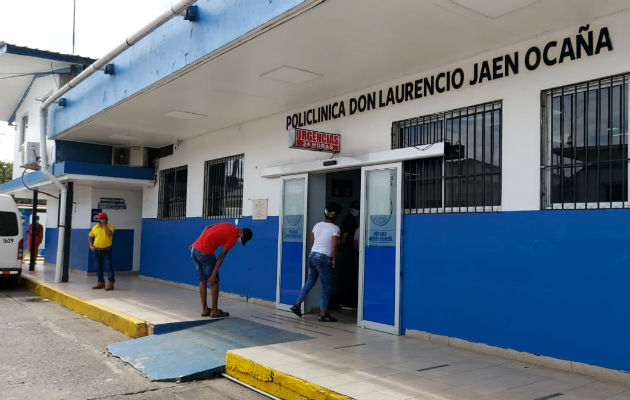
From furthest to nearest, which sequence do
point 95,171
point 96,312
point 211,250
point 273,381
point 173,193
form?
1. point 173,193
2. point 95,171
3. point 96,312
4. point 211,250
5. point 273,381

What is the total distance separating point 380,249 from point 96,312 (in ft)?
16.1

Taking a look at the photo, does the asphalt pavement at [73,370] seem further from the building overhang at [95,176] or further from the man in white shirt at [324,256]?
the building overhang at [95,176]

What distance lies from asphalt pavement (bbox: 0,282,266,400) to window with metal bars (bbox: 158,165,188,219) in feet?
15.7

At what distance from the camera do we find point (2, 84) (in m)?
17.3

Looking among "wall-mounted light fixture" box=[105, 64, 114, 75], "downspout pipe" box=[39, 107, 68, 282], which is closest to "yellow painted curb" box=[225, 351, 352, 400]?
"wall-mounted light fixture" box=[105, 64, 114, 75]

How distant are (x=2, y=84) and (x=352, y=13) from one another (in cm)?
1576

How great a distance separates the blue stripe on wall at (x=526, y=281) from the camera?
516cm

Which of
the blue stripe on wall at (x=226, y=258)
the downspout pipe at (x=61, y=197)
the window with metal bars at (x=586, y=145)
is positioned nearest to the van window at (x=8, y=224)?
the downspout pipe at (x=61, y=197)

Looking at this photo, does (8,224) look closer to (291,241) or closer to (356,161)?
(291,241)

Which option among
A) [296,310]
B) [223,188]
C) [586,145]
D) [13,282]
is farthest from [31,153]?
[586,145]

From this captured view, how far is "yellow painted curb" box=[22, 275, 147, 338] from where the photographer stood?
775cm

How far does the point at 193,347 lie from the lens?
6707 mm

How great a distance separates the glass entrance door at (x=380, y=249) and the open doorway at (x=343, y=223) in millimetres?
1413

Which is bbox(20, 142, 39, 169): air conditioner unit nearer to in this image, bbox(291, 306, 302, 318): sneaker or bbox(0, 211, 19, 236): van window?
bbox(0, 211, 19, 236): van window
